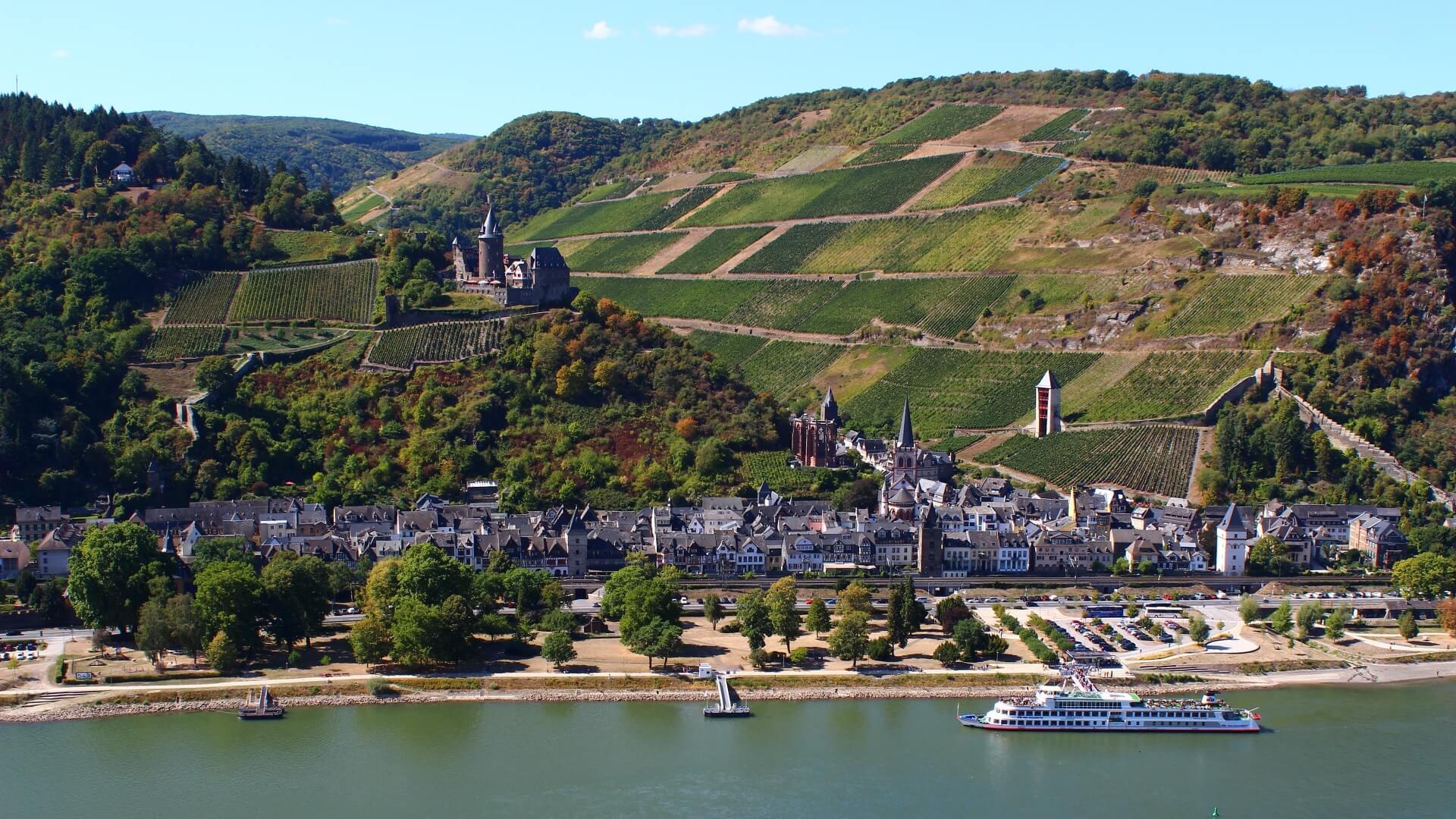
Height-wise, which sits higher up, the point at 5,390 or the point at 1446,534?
the point at 5,390

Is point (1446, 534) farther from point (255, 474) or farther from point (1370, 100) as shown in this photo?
point (1370, 100)

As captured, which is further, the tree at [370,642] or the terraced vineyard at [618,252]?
the terraced vineyard at [618,252]

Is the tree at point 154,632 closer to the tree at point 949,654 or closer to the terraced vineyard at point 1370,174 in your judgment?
the tree at point 949,654

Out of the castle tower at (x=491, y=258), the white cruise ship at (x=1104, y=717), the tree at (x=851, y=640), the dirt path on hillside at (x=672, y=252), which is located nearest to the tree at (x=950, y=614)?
the tree at (x=851, y=640)

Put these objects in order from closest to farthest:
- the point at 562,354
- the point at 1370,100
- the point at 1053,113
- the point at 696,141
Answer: the point at 562,354 → the point at 1370,100 → the point at 1053,113 → the point at 696,141

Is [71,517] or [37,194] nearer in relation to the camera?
[71,517]

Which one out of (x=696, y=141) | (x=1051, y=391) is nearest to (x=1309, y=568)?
(x=1051, y=391)
